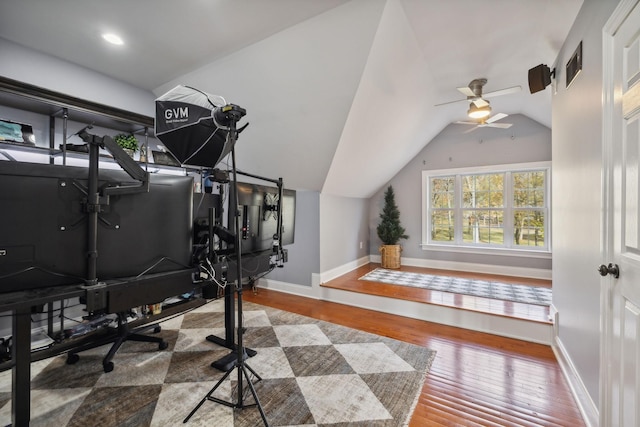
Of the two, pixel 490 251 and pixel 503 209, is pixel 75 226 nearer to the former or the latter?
pixel 490 251

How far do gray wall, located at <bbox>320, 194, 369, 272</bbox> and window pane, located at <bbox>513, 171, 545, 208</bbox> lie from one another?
2558 millimetres

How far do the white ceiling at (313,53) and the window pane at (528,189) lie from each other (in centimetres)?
129

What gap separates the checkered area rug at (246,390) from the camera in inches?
61.9

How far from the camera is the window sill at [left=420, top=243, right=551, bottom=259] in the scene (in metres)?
4.25

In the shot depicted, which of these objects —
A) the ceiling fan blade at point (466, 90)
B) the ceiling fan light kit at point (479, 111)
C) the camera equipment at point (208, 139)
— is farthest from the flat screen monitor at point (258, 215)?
the ceiling fan light kit at point (479, 111)

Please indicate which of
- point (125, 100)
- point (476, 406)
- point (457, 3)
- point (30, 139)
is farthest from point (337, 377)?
point (125, 100)

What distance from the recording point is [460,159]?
191 inches

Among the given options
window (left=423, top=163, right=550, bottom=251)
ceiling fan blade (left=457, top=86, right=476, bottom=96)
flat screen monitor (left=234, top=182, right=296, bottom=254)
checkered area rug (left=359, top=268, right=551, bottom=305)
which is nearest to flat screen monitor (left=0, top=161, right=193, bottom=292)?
flat screen monitor (left=234, top=182, right=296, bottom=254)

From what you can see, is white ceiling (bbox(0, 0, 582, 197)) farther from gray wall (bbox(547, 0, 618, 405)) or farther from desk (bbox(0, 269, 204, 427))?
desk (bbox(0, 269, 204, 427))

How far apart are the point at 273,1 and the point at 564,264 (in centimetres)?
295

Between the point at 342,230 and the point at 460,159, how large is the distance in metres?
2.50

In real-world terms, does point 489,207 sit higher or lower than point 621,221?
higher

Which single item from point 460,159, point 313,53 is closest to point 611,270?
point 313,53

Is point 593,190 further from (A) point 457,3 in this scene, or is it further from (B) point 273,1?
(B) point 273,1
